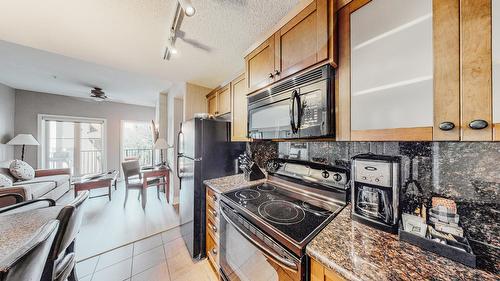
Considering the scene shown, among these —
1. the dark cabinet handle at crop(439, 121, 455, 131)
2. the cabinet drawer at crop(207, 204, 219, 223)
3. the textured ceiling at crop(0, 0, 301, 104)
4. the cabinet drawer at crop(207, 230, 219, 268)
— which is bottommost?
the cabinet drawer at crop(207, 230, 219, 268)

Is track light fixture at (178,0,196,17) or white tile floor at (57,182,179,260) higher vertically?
track light fixture at (178,0,196,17)

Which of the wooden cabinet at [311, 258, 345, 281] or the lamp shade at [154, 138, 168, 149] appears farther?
the lamp shade at [154, 138, 168, 149]

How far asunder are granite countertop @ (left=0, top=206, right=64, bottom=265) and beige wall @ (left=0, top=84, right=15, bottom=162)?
4442 mm

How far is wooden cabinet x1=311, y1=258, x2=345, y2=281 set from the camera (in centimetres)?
65

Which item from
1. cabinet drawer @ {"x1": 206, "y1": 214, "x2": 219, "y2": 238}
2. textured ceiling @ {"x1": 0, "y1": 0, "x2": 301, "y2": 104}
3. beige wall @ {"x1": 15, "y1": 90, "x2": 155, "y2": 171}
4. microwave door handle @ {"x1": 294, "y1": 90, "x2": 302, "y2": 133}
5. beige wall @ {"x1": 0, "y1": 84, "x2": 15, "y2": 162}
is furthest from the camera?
beige wall @ {"x1": 15, "y1": 90, "x2": 155, "y2": 171}

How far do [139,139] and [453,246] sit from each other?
718cm

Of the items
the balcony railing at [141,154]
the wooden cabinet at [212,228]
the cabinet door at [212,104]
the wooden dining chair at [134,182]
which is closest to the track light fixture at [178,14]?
the cabinet door at [212,104]

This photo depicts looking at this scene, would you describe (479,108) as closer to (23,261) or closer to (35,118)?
(23,261)

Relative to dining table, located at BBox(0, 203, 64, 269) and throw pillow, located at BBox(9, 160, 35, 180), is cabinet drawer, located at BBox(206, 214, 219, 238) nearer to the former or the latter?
dining table, located at BBox(0, 203, 64, 269)

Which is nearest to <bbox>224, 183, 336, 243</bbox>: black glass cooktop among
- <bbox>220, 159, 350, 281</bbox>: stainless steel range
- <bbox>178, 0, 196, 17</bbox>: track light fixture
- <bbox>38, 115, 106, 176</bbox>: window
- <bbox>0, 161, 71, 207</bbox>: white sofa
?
<bbox>220, 159, 350, 281</bbox>: stainless steel range

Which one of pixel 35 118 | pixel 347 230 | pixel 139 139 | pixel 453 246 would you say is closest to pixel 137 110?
pixel 139 139

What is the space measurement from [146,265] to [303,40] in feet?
8.60

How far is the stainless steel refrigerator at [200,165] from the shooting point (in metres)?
1.83

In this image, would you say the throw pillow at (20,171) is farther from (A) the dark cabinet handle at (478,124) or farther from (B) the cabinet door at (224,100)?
(A) the dark cabinet handle at (478,124)
